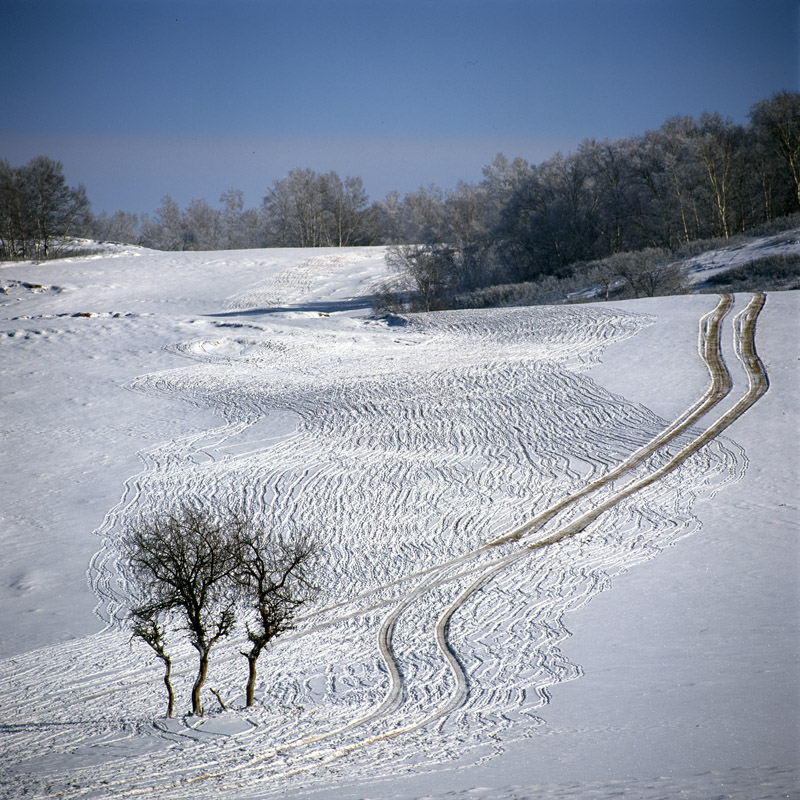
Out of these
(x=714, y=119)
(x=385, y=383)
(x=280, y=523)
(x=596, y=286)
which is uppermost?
(x=714, y=119)

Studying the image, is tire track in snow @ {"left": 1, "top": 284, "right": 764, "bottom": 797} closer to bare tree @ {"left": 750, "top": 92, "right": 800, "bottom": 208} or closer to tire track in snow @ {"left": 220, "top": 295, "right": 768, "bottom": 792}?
tire track in snow @ {"left": 220, "top": 295, "right": 768, "bottom": 792}

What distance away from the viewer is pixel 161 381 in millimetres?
28656

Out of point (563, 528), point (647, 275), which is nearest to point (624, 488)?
point (563, 528)

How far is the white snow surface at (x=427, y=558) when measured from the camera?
27.4 feet

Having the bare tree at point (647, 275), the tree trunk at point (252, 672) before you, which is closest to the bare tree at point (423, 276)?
the bare tree at point (647, 275)

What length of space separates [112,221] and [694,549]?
12135cm

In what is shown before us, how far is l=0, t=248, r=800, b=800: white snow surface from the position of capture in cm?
834

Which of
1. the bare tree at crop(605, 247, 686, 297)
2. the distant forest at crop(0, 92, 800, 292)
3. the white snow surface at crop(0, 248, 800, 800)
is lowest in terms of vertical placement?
the white snow surface at crop(0, 248, 800, 800)

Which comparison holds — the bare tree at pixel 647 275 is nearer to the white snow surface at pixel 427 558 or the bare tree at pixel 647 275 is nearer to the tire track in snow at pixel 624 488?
the white snow surface at pixel 427 558

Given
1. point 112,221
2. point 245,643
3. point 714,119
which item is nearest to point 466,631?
point 245,643

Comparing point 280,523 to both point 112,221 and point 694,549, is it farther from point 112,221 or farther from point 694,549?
point 112,221

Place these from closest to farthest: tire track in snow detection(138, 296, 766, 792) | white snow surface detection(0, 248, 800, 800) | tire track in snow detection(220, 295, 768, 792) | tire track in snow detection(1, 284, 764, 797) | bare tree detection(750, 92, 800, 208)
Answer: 1. white snow surface detection(0, 248, 800, 800)
2. tire track in snow detection(138, 296, 766, 792)
3. tire track in snow detection(220, 295, 768, 792)
4. tire track in snow detection(1, 284, 764, 797)
5. bare tree detection(750, 92, 800, 208)

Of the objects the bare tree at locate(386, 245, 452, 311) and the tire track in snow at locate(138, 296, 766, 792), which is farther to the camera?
the bare tree at locate(386, 245, 452, 311)

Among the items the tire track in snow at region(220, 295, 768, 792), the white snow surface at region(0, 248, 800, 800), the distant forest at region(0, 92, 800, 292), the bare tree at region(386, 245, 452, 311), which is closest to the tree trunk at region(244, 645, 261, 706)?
the white snow surface at region(0, 248, 800, 800)
